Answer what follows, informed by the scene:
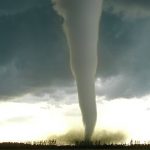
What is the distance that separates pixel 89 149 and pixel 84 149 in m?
5.14

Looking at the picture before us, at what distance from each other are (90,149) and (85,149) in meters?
5.12

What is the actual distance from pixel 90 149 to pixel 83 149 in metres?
7.47

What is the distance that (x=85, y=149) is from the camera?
357ft

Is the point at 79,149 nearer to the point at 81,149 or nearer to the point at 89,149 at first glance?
the point at 81,149

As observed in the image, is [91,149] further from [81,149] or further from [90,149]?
[81,149]

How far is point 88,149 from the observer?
108 m

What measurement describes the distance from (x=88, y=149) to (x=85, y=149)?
307 centimetres

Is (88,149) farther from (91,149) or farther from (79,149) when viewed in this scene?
(79,149)

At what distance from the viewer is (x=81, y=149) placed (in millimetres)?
112500

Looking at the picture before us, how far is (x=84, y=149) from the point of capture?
10906cm

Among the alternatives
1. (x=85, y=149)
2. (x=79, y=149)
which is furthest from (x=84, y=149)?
(x=79, y=149)

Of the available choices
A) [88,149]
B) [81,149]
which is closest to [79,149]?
[81,149]

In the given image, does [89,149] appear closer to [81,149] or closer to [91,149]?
[91,149]

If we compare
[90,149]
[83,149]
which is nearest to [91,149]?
[90,149]
